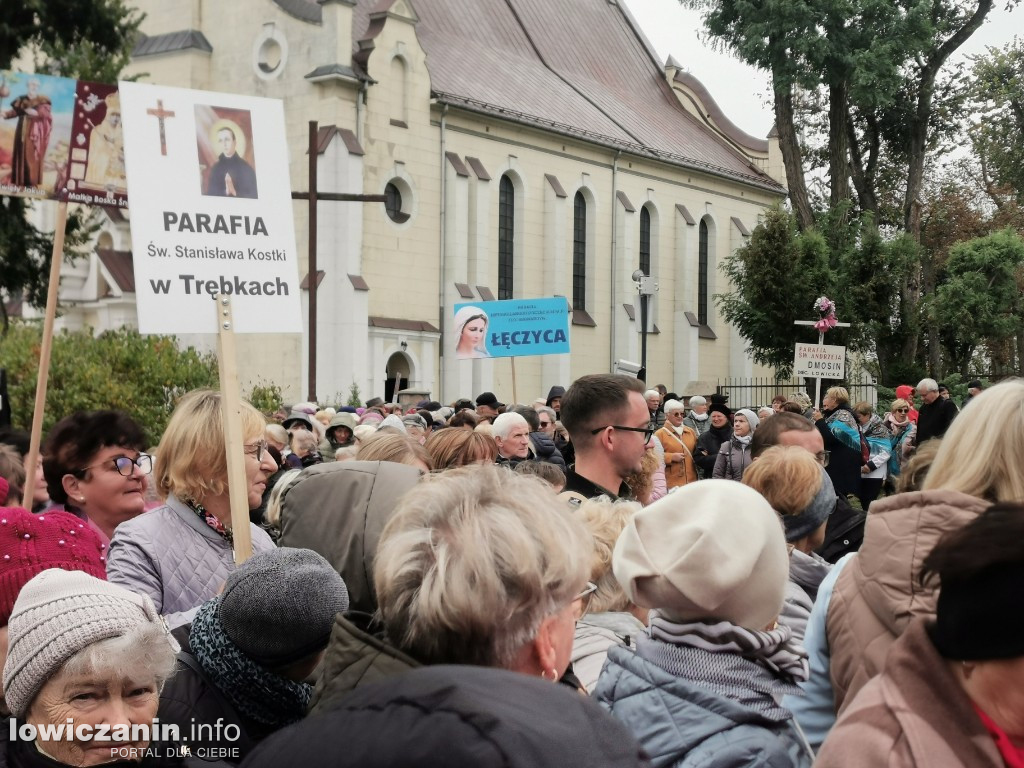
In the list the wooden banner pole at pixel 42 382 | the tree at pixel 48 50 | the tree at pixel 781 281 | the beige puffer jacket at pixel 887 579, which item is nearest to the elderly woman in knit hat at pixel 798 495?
the beige puffer jacket at pixel 887 579

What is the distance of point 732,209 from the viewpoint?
5194 cm

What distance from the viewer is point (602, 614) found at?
12.1ft

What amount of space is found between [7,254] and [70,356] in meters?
7.85

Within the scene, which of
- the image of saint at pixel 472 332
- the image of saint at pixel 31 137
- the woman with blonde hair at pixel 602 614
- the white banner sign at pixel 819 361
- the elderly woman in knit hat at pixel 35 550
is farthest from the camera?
the white banner sign at pixel 819 361

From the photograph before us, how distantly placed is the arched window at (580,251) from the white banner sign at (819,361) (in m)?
22.2

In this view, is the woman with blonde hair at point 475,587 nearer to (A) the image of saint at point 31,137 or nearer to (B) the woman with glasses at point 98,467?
(B) the woman with glasses at point 98,467

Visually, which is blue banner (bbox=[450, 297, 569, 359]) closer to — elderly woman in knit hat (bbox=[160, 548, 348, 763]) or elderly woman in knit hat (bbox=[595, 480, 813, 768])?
elderly woman in knit hat (bbox=[160, 548, 348, 763])

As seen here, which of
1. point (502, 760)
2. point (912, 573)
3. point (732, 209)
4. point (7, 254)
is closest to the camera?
point (502, 760)

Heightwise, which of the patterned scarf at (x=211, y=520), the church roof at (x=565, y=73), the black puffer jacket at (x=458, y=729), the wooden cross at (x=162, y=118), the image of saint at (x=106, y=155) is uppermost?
the church roof at (x=565, y=73)

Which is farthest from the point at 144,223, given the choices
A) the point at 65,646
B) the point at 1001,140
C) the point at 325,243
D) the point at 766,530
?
the point at 1001,140

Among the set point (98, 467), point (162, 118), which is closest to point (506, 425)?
point (162, 118)

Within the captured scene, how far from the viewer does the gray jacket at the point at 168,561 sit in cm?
419

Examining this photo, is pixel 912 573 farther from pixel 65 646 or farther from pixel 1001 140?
pixel 1001 140

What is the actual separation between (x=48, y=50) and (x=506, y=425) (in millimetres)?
19027
